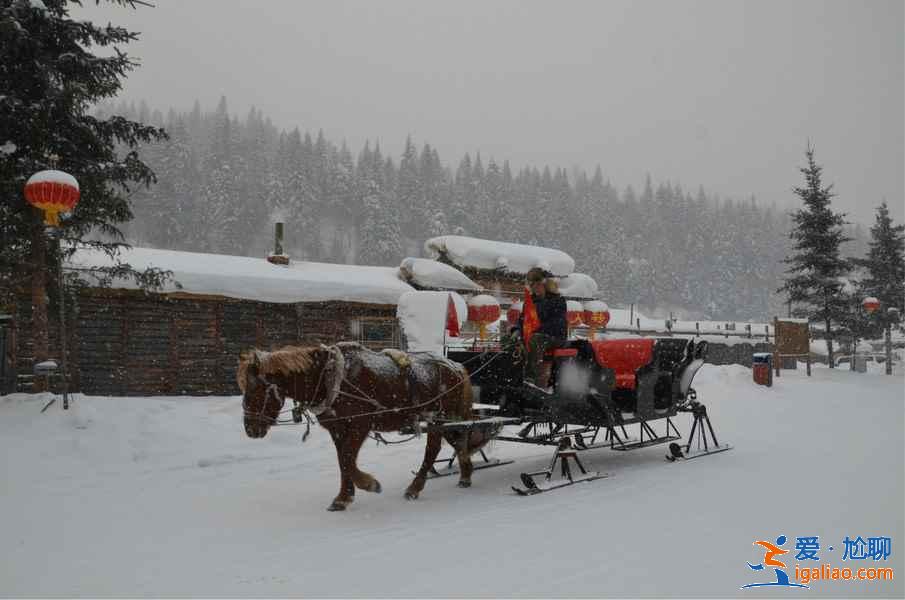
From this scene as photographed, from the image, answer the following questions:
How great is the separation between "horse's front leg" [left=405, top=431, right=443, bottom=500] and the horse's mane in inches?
66.6

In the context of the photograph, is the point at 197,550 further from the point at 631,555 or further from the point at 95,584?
the point at 631,555

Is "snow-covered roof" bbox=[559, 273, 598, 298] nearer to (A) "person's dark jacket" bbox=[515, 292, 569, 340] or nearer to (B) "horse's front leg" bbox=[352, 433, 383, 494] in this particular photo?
(A) "person's dark jacket" bbox=[515, 292, 569, 340]

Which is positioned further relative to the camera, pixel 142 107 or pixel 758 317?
pixel 142 107

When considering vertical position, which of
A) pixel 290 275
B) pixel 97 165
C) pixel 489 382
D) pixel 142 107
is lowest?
pixel 489 382

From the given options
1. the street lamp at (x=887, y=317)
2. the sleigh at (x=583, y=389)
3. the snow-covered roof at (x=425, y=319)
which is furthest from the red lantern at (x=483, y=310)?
the street lamp at (x=887, y=317)

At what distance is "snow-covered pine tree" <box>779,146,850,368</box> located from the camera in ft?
83.5

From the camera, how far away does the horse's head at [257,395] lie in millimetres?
6129

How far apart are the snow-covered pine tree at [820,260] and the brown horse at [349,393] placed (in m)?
22.8

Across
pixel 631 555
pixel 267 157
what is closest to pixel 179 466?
pixel 631 555

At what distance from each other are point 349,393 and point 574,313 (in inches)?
664

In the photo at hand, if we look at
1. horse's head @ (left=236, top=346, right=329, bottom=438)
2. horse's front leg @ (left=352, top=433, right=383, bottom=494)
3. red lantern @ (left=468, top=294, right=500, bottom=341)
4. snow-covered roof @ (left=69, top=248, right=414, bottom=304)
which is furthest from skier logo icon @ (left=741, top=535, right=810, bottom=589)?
snow-covered roof @ (left=69, top=248, right=414, bottom=304)

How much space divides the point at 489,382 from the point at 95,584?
17.4 ft

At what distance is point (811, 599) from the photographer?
163 inches

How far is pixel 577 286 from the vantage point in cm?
2498
